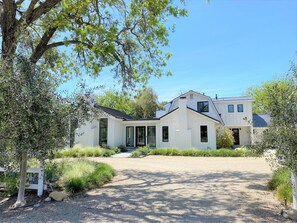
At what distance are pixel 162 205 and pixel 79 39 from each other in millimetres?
6451

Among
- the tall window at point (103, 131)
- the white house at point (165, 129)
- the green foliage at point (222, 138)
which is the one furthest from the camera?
the tall window at point (103, 131)

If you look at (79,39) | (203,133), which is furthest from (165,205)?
(203,133)

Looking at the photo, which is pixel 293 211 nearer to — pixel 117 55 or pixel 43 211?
pixel 43 211

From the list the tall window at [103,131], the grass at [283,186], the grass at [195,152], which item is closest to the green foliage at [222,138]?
the grass at [195,152]

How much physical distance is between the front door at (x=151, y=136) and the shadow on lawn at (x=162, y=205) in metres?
15.5

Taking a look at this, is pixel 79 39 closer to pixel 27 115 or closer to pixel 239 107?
pixel 27 115

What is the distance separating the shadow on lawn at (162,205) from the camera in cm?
516

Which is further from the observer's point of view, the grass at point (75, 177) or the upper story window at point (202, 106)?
the upper story window at point (202, 106)

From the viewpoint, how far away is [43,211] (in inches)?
223

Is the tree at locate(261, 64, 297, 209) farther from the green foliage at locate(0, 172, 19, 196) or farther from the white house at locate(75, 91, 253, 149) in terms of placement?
the white house at locate(75, 91, 253, 149)

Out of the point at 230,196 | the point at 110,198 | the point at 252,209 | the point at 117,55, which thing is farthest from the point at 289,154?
the point at 117,55

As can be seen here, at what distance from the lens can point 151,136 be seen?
24.6 metres

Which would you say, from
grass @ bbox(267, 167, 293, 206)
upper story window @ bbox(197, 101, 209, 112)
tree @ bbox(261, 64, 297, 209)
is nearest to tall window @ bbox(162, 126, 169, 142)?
upper story window @ bbox(197, 101, 209, 112)

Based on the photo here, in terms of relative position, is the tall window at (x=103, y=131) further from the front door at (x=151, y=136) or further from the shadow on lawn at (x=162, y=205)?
the shadow on lawn at (x=162, y=205)
